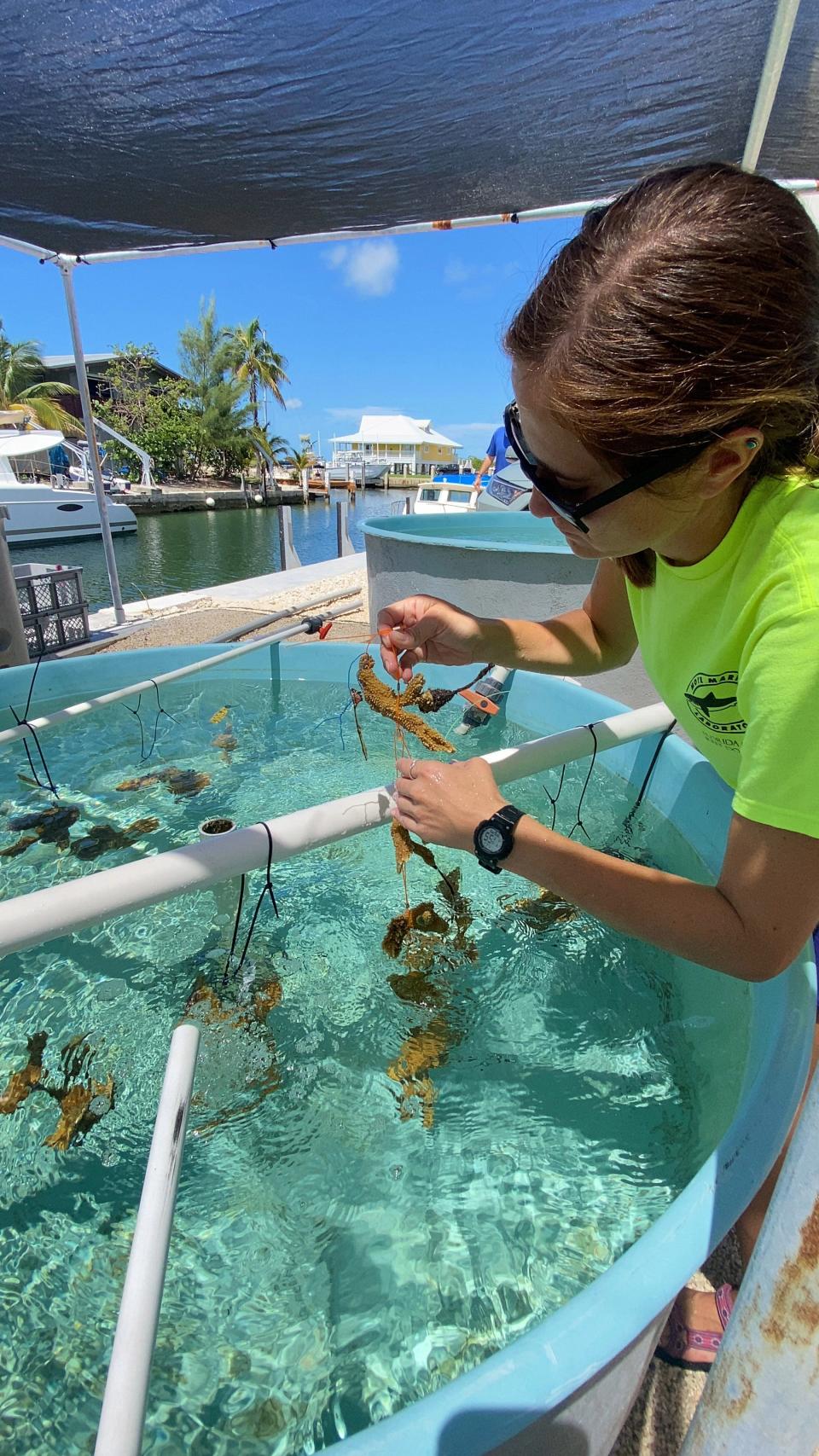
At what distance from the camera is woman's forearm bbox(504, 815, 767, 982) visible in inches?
40.1

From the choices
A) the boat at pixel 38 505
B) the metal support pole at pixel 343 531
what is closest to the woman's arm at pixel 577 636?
the metal support pole at pixel 343 531

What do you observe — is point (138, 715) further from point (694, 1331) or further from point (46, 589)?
point (694, 1331)

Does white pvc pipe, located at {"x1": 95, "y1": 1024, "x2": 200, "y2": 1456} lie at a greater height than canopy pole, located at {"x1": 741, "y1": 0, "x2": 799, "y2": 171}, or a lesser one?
lesser

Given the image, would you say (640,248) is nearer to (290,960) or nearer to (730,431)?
(730,431)

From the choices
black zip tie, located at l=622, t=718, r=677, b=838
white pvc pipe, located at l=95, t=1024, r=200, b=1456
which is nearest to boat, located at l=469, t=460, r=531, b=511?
black zip tie, located at l=622, t=718, r=677, b=838

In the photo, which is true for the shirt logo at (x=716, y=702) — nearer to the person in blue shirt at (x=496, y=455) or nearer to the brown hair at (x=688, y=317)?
the brown hair at (x=688, y=317)

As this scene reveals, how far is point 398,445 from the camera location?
2338 inches

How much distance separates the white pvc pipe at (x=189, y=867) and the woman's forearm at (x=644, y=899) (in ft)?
1.41

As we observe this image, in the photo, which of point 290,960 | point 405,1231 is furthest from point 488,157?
point 405,1231

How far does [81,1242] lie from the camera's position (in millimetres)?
1592

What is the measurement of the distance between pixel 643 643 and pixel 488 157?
14.1 feet

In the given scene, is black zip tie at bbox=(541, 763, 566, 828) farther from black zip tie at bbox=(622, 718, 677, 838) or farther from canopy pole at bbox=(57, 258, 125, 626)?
canopy pole at bbox=(57, 258, 125, 626)

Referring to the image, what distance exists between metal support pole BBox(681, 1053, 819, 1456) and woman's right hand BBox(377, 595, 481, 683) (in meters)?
1.35

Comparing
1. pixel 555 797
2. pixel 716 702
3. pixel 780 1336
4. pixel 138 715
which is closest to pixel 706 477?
pixel 716 702
